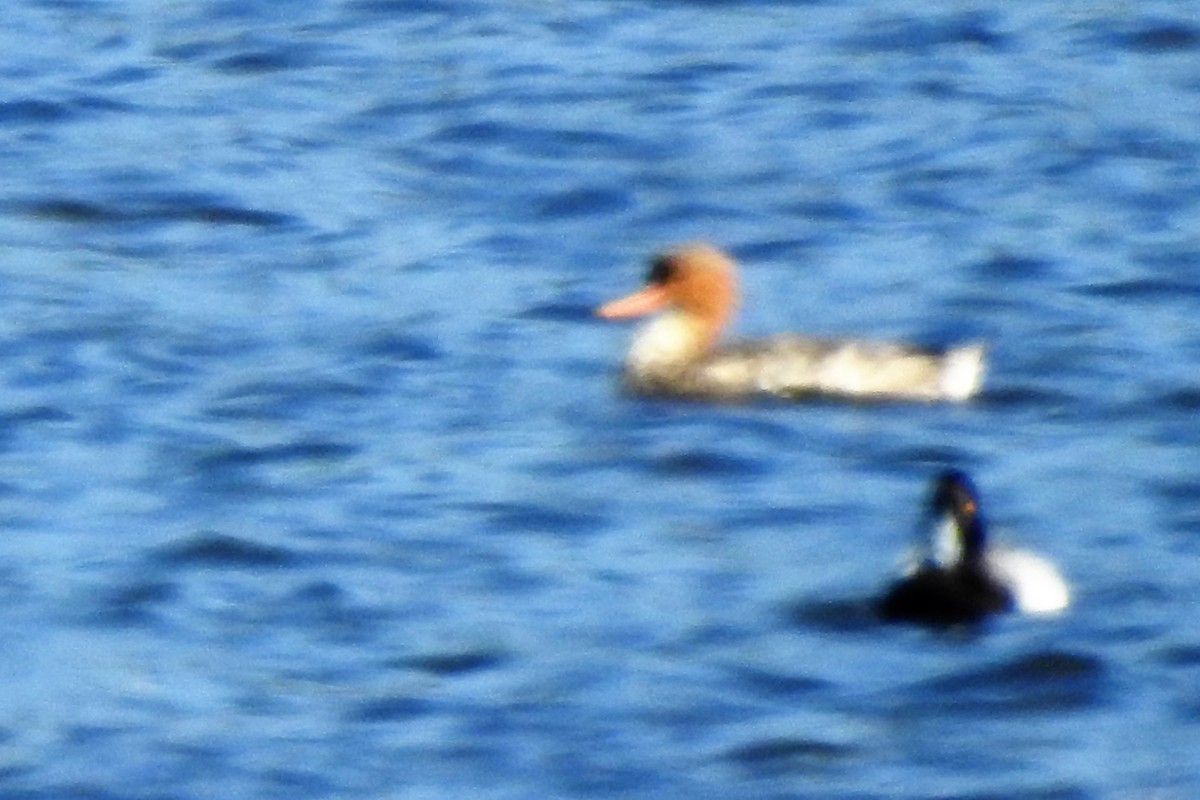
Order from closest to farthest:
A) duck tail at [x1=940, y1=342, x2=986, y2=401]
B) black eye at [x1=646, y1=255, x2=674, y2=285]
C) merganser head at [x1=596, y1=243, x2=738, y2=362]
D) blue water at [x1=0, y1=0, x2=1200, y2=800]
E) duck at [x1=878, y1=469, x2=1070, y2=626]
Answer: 1. blue water at [x1=0, y1=0, x2=1200, y2=800]
2. duck at [x1=878, y1=469, x2=1070, y2=626]
3. duck tail at [x1=940, y1=342, x2=986, y2=401]
4. merganser head at [x1=596, y1=243, x2=738, y2=362]
5. black eye at [x1=646, y1=255, x2=674, y2=285]

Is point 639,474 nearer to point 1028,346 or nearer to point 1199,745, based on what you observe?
point 1028,346

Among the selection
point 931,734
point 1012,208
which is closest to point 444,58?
point 1012,208

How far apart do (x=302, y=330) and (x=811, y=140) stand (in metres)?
3.52

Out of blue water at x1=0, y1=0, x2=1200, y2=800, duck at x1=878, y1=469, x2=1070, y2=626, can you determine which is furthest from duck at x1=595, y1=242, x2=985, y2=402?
duck at x1=878, y1=469, x2=1070, y2=626

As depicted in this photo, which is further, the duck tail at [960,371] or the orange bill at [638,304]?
the orange bill at [638,304]

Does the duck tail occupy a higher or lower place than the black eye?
lower

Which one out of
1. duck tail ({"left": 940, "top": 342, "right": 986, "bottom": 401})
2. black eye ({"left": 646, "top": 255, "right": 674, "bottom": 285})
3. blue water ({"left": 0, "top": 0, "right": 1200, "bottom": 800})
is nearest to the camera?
blue water ({"left": 0, "top": 0, "right": 1200, "bottom": 800})

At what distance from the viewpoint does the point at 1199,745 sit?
9.23 meters

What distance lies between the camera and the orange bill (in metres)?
13.7

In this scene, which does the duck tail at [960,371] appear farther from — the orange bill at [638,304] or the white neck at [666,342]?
the orange bill at [638,304]

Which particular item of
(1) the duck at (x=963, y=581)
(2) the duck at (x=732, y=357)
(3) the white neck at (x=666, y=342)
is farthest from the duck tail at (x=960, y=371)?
(1) the duck at (x=963, y=581)

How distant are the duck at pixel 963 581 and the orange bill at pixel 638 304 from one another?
3345mm

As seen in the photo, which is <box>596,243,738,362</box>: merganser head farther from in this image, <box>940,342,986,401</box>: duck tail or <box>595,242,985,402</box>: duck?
<box>940,342,986,401</box>: duck tail

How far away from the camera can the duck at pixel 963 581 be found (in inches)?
401
